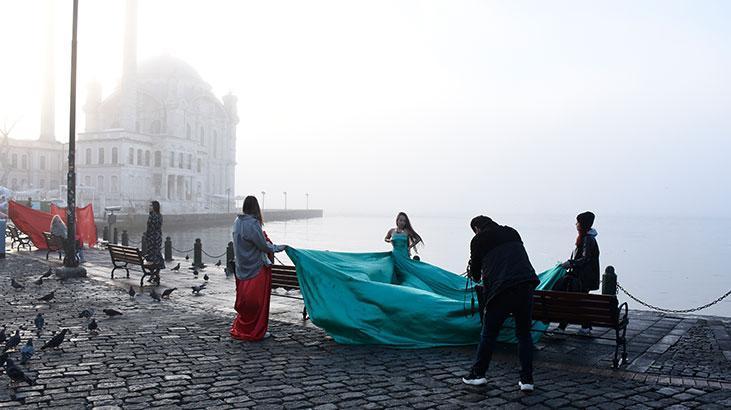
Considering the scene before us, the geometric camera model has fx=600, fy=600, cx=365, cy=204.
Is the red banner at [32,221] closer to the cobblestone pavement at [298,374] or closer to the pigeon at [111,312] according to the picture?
the pigeon at [111,312]

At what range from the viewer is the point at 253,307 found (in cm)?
781

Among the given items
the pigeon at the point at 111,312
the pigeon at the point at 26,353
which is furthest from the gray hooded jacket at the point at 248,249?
the pigeon at the point at 26,353

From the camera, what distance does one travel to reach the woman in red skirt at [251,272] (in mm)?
7789

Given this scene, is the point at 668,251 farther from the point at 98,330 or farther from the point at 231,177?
the point at 231,177

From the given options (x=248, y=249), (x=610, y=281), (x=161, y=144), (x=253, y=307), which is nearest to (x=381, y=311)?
(x=253, y=307)

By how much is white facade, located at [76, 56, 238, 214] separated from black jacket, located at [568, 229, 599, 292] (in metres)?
63.8

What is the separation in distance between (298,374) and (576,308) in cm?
316

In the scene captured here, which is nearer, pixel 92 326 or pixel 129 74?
pixel 92 326

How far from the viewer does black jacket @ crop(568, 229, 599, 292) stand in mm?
7883

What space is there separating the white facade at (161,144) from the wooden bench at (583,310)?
64.4 metres

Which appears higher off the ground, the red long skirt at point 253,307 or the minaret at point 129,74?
the minaret at point 129,74

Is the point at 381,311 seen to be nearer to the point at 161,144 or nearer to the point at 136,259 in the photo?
the point at 136,259

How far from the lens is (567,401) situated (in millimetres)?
5340

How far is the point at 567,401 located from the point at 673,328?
4536mm
